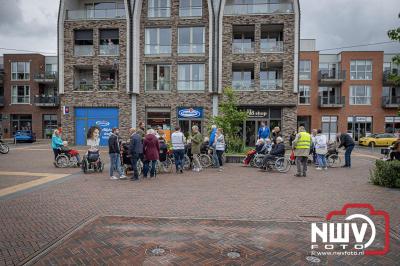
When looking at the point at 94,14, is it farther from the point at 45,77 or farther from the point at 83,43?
the point at 45,77

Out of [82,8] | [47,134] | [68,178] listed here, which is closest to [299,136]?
[68,178]

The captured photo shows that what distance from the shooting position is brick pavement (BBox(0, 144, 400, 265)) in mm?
5161

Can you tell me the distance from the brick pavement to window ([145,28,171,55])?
16080 millimetres

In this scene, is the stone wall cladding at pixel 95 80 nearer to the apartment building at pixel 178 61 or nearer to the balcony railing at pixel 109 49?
the apartment building at pixel 178 61

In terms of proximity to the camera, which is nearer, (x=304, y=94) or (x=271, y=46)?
(x=271, y=46)

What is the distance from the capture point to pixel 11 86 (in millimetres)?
38719

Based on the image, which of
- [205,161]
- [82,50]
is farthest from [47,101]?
[205,161]

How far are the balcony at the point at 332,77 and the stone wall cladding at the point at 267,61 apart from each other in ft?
43.6

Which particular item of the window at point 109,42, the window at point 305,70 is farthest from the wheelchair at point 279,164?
the window at point 305,70

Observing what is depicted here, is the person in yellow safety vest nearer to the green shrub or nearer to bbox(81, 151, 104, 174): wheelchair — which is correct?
the green shrub

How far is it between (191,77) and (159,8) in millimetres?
6147

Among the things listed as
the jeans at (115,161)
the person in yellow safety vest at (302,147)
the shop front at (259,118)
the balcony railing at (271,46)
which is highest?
the balcony railing at (271,46)

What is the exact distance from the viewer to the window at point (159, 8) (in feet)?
79.4

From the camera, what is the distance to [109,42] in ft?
81.6
